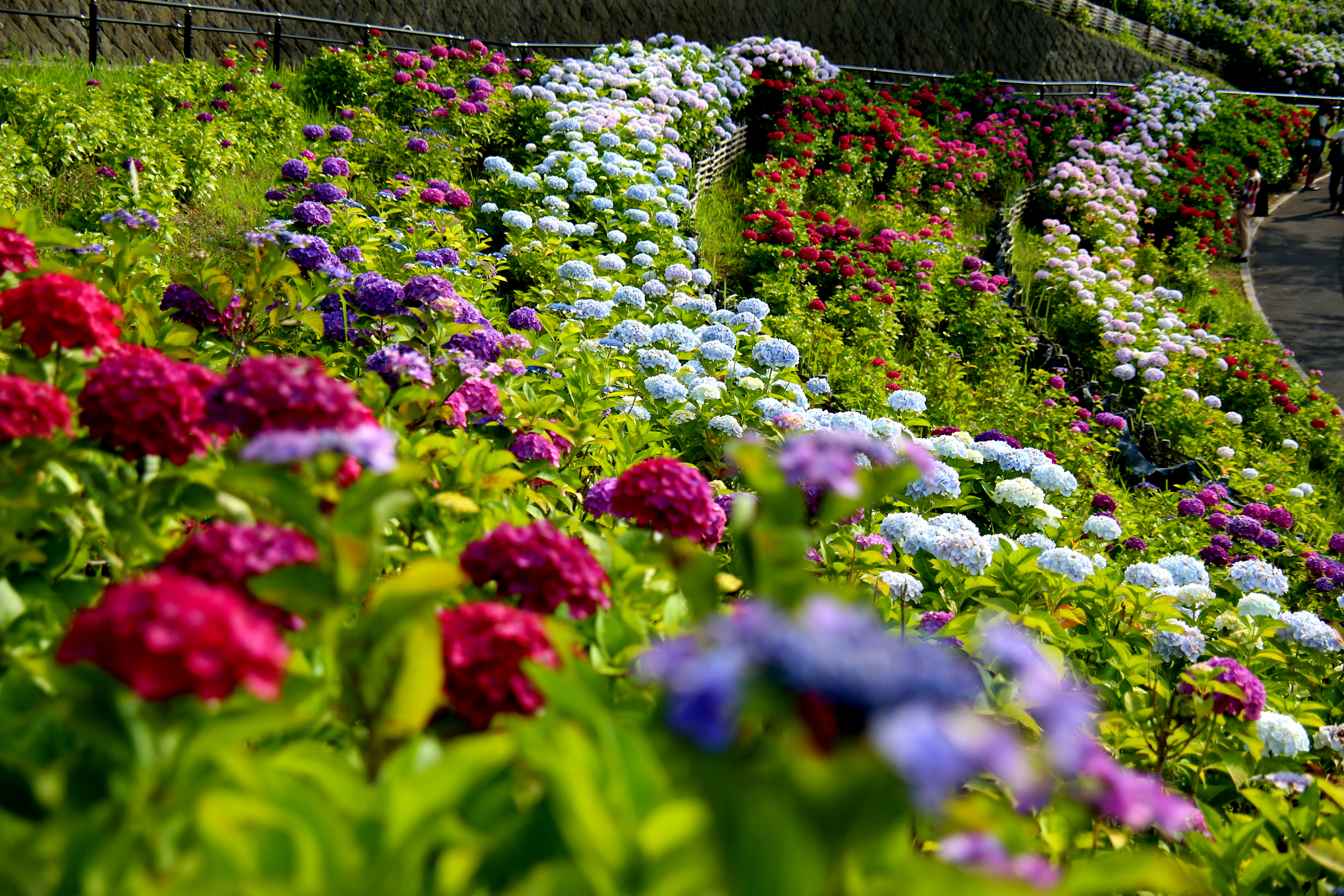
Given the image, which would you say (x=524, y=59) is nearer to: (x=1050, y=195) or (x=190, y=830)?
(x=1050, y=195)

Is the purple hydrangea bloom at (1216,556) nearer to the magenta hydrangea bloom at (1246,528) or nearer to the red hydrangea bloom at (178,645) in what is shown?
the magenta hydrangea bloom at (1246,528)

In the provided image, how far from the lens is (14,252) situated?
1970 millimetres

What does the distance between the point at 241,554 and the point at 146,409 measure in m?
0.40

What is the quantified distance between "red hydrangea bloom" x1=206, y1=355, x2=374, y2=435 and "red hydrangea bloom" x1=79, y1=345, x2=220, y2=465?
0.07 meters

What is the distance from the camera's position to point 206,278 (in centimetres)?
271

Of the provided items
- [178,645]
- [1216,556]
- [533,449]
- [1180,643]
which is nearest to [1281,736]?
[1180,643]

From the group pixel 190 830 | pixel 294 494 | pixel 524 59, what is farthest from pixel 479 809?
pixel 524 59

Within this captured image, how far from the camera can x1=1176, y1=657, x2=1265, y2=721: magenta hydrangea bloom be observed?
229 cm

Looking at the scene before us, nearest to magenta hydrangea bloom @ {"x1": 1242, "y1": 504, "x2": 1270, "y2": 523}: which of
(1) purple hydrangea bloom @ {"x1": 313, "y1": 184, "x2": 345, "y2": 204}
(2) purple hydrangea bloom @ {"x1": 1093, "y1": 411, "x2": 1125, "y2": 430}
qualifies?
(2) purple hydrangea bloom @ {"x1": 1093, "y1": 411, "x2": 1125, "y2": 430}

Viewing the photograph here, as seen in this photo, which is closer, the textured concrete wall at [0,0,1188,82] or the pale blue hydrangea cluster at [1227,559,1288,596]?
the pale blue hydrangea cluster at [1227,559,1288,596]

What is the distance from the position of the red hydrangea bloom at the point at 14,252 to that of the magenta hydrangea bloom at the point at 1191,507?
5.20 metres

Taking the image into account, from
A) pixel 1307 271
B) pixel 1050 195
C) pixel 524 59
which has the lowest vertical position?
pixel 1307 271

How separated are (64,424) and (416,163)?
5729 mm

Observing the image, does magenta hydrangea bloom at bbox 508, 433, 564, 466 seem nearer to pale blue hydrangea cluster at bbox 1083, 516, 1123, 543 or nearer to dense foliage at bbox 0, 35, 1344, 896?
dense foliage at bbox 0, 35, 1344, 896
